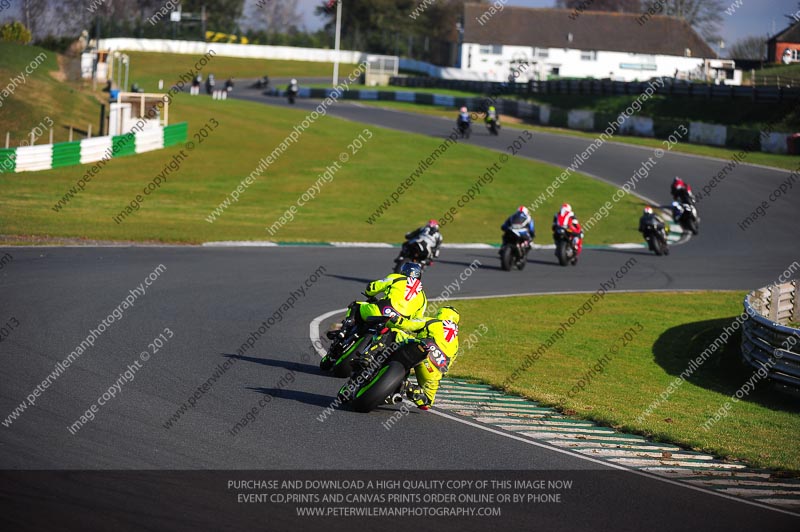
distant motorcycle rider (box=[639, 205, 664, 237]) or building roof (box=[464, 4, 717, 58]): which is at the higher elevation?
building roof (box=[464, 4, 717, 58])

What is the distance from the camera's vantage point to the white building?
Answer: 9862 centimetres

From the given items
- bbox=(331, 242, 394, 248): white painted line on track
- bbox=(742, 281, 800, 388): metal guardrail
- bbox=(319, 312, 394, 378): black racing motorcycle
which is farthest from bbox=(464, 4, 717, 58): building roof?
bbox=(319, 312, 394, 378): black racing motorcycle

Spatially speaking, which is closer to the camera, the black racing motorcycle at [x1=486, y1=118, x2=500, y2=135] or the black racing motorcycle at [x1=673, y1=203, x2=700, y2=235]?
the black racing motorcycle at [x1=673, y1=203, x2=700, y2=235]

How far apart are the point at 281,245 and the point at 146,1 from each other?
10754 cm

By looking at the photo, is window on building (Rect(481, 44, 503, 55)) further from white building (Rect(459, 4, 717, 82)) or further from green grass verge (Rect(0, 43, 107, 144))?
green grass verge (Rect(0, 43, 107, 144))

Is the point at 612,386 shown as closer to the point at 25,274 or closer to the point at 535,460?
the point at 535,460

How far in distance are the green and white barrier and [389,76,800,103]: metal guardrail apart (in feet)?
103

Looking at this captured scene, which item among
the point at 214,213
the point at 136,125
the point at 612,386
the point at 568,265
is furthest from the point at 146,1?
the point at 612,386

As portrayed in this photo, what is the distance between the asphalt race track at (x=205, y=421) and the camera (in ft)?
23.4

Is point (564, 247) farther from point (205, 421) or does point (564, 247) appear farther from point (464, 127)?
point (464, 127)

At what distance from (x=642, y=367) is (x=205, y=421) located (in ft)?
27.3

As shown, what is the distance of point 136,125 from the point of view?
43.9 m

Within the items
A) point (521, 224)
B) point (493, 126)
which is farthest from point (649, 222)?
point (493, 126)

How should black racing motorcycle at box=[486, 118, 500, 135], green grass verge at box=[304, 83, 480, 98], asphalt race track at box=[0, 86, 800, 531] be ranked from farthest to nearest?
green grass verge at box=[304, 83, 480, 98] < black racing motorcycle at box=[486, 118, 500, 135] < asphalt race track at box=[0, 86, 800, 531]
